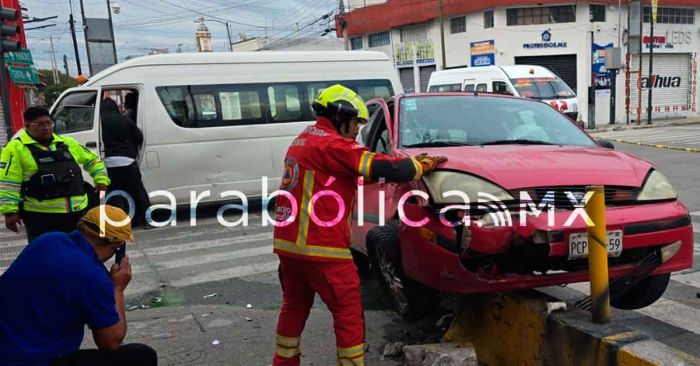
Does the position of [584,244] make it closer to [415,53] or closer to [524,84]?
[524,84]

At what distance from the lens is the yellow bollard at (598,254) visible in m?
2.78

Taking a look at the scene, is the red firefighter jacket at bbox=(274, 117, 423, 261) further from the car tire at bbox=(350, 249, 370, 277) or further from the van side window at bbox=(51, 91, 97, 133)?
the van side window at bbox=(51, 91, 97, 133)

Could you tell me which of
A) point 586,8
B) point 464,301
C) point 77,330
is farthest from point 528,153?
point 586,8

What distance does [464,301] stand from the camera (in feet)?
12.2

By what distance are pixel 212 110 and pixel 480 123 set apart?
18.2 feet

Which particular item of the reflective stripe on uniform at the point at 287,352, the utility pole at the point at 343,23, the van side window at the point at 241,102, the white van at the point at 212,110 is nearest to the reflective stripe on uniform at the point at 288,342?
the reflective stripe on uniform at the point at 287,352

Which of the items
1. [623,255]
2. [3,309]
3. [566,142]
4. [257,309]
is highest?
[566,142]

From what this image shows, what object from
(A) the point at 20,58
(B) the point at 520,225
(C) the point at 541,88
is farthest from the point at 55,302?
(C) the point at 541,88

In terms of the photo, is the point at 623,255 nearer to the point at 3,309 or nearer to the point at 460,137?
the point at 460,137

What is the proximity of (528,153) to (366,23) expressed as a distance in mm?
33456

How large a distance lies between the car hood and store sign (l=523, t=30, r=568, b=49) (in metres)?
25.5

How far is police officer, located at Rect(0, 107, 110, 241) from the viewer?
437 cm

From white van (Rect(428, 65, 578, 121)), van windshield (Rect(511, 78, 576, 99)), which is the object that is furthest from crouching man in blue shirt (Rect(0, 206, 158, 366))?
van windshield (Rect(511, 78, 576, 99))

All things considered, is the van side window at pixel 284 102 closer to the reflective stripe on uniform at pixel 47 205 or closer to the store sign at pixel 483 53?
the reflective stripe on uniform at pixel 47 205
